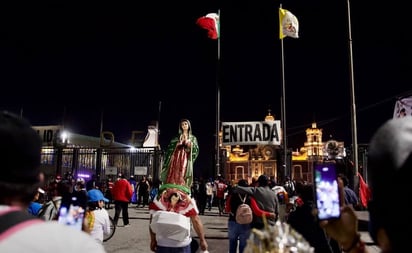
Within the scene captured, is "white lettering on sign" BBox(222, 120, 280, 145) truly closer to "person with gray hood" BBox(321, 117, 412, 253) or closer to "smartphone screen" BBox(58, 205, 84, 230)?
"smartphone screen" BBox(58, 205, 84, 230)

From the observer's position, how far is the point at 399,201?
128 cm

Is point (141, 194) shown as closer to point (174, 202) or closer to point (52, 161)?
point (52, 161)

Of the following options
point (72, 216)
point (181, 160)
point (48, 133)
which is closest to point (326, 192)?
point (72, 216)

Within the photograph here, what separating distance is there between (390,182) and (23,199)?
4.47 ft

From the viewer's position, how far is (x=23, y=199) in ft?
4.93

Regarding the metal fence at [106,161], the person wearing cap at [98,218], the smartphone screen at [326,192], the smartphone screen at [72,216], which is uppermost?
the metal fence at [106,161]

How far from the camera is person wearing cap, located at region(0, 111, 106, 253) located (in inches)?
49.7

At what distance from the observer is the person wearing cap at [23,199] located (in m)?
1.26

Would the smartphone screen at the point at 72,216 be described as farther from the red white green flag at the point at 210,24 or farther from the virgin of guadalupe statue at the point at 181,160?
the red white green flag at the point at 210,24

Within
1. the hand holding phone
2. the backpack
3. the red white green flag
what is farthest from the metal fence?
the hand holding phone

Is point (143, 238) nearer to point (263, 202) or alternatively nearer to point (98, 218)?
point (98, 218)

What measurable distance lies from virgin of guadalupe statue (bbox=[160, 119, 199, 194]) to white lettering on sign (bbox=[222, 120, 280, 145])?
26.3ft

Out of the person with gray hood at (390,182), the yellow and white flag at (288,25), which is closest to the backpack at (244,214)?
the person with gray hood at (390,182)

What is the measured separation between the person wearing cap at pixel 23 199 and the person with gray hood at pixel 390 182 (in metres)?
1.02
